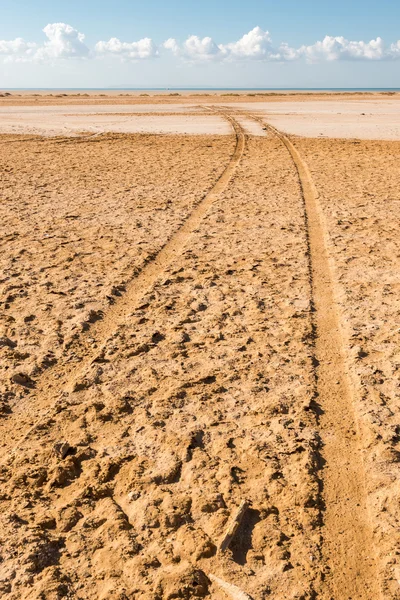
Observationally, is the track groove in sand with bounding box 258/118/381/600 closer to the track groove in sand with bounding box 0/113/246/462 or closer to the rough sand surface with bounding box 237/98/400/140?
the track groove in sand with bounding box 0/113/246/462

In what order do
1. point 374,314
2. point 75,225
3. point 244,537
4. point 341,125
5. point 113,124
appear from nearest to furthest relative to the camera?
point 244,537, point 374,314, point 75,225, point 341,125, point 113,124

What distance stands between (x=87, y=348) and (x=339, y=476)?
7.02ft

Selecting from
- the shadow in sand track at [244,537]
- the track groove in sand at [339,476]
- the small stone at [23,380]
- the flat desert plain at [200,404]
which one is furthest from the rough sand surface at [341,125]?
the shadow in sand track at [244,537]

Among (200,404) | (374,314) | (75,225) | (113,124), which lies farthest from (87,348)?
(113,124)

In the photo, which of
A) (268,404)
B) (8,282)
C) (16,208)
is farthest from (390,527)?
(16,208)

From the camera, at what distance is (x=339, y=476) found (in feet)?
10.4

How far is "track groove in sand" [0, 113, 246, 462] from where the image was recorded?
12.2ft

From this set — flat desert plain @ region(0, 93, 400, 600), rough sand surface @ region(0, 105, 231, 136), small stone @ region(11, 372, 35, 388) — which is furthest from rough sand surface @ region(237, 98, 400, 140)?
small stone @ region(11, 372, 35, 388)

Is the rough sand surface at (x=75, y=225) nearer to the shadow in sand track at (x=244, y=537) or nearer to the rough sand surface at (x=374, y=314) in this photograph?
the shadow in sand track at (x=244, y=537)

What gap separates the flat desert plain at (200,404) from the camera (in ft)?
8.68

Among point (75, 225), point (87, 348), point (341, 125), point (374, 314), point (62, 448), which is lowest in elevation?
point (62, 448)

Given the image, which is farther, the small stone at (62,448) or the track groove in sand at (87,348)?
the track groove in sand at (87,348)

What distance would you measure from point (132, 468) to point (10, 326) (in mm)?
2100

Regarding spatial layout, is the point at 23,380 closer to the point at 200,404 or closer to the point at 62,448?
the point at 62,448
